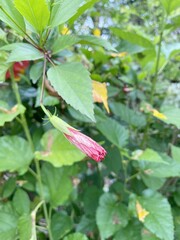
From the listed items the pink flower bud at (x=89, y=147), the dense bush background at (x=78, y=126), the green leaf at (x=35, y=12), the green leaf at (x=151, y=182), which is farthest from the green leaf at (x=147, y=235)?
the green leaf at (x=35, y=12)

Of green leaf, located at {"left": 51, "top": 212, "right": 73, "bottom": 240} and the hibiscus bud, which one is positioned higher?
the hibiscus bud


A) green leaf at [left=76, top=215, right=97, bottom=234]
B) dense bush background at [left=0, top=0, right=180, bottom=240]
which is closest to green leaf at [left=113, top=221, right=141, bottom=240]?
dense bush background at [left=0, top=0, right=180, bottom=240]

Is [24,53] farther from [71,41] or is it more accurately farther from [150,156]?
[150,156]

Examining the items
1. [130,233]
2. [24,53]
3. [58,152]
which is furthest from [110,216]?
[24,53]

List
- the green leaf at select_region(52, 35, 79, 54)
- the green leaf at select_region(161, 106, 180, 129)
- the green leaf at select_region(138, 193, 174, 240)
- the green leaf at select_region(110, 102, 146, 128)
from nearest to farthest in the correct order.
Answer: the green leaf at select_region(52, 35, 79, 54) → the green leaf at select_region(138, 193, 174, 240) → the green leaf at select_region(161, 106, 180, 129) → the green leaf at select_region(110, 102, 146, 128)

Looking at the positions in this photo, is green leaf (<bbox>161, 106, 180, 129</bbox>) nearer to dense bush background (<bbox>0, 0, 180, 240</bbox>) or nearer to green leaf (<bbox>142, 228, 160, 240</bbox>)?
dense bush background (<bbox>0, 0, 180, 240</bbox>)

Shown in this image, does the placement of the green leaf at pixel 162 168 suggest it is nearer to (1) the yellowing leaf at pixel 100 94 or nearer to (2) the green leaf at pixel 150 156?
(2) the green leaf at pixel 150 156
